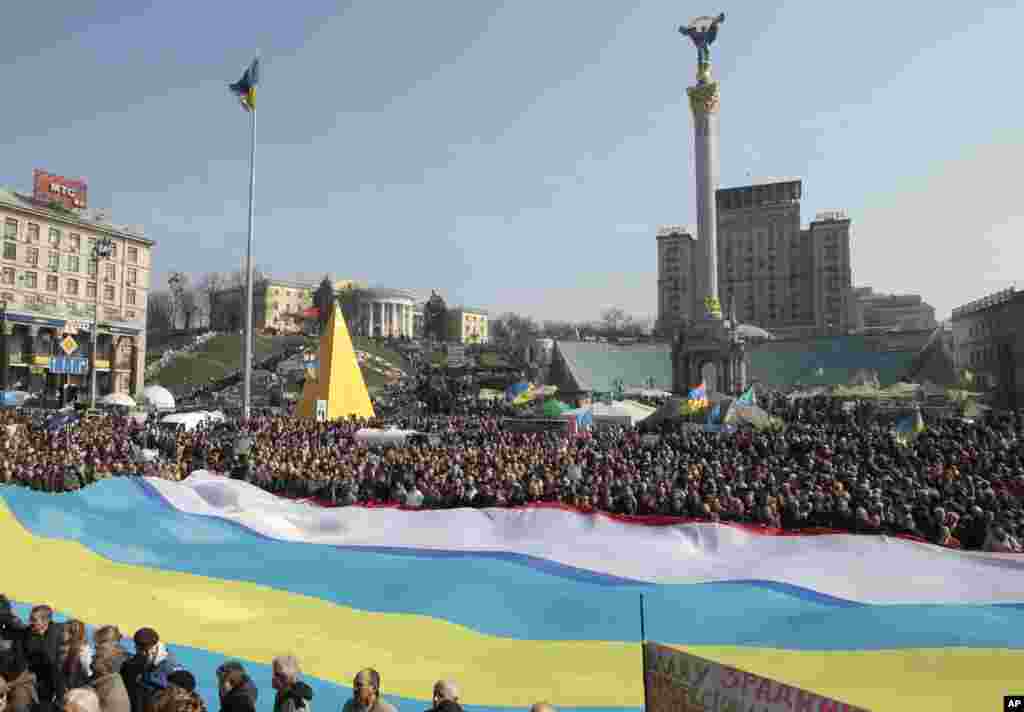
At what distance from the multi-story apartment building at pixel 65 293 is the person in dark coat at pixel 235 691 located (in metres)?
64.6

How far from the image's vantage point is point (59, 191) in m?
72.2

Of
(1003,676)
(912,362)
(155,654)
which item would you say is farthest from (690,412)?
(912,362)

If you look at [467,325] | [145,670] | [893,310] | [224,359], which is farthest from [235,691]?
[893,310]

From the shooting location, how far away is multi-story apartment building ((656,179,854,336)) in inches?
4633

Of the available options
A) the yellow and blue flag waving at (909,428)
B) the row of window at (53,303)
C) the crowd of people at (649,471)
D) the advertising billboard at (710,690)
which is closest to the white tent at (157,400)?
the crowd of people at (649,471)

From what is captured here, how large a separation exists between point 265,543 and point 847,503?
9.62 meters

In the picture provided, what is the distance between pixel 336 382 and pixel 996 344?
57111 millimetres

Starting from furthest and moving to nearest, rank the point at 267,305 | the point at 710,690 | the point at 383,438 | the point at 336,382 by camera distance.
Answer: the point at 267,305, the point at 336,382, the point at 383,438, the point at 710,690

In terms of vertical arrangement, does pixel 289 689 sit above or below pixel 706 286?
below

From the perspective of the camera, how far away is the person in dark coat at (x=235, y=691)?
187 inches

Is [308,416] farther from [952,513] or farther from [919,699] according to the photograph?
[919,699]

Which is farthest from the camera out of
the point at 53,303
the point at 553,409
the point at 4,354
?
the point at 53,303

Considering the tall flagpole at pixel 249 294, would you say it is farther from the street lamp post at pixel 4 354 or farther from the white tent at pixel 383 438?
the street lamp post at pixel 4 354

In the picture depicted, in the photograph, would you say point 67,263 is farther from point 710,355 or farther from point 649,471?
point 649,471
